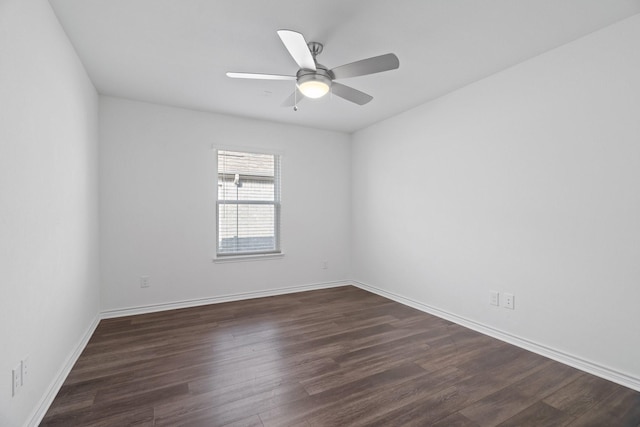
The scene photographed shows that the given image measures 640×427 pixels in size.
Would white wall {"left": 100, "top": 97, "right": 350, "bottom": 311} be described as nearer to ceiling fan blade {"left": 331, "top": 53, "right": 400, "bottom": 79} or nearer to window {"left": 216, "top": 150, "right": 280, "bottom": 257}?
window {"left": 216, "top": 150, "right": 280, "bottom": 257}

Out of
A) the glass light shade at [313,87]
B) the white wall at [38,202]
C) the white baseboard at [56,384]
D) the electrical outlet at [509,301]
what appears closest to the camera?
the white wall at [38,202]

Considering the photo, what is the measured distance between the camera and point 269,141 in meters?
4.39

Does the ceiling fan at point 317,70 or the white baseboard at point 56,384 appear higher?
the ceiling fan at point 317,70

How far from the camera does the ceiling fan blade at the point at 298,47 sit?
175cm

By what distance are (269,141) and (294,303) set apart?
7.62ft

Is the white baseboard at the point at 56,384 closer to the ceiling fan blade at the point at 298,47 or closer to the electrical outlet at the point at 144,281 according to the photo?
the electrical outlet at the point at 144,281

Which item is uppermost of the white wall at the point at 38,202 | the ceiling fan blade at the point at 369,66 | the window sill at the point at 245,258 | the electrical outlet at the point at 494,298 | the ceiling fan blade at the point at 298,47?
the ceiling fan blade at the point at 298,47

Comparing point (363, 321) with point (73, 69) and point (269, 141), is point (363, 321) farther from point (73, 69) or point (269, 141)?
point (73, 69)

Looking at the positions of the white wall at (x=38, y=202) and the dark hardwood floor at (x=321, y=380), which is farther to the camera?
the dark hardwood floor at (x=321, y=380)

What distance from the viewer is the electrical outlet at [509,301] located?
9.11ft

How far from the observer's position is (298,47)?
75.0 inches

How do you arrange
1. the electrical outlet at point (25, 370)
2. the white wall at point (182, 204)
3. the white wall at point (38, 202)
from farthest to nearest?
the white wall at point (182, 204) < the electrical outlet at point (25, 370) < the white wall at point (38, 202)

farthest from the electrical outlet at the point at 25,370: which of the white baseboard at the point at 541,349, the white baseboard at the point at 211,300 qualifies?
the white baseboard at the point at 541,349

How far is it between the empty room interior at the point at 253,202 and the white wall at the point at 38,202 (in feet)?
0.06
